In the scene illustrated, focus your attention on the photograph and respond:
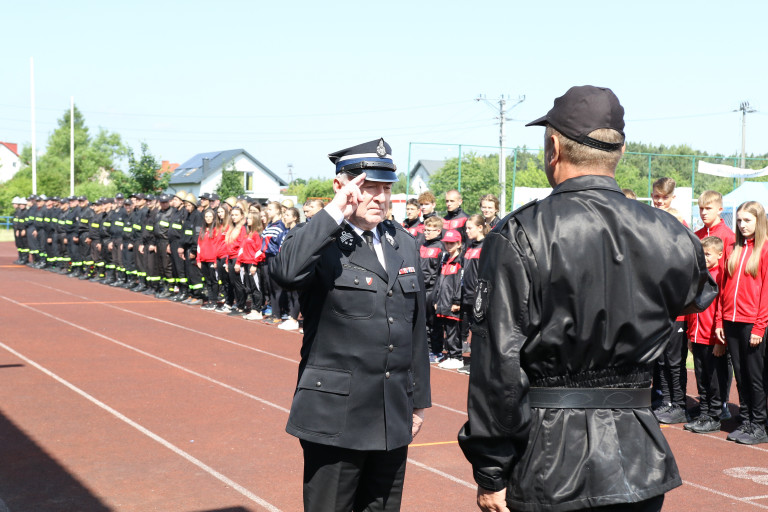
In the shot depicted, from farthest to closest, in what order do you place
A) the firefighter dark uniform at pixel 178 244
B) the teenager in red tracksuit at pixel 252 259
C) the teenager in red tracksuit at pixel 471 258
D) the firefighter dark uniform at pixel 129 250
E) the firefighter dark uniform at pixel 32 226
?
the firefighter dark uniform at pixel 32 226 → the firefighter dark uniform at pixel 129 250 → the firefighter dark uniform at pixel 178 244 → the teenager in red tracksuit at pixel 252 259 → the teenager in red tracksuit at pixel 471 258

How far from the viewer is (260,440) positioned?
712cm

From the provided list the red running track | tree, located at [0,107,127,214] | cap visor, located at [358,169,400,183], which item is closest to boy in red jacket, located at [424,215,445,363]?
the red running track

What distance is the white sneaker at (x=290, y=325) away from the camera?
14.3 metres

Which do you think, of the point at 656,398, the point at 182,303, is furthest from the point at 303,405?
the point at 182,303

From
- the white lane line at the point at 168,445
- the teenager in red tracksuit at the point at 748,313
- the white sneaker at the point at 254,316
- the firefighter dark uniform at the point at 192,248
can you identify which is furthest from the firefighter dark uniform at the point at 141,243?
the teenager in red tracksuit at the point at 748,313

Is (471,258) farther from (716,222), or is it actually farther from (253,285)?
(253,285)

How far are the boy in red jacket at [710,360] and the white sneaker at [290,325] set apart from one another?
299 inches

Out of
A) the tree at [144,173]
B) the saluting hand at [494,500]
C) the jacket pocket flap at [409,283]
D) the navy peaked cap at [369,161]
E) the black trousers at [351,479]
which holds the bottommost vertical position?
the black trousers at [351,479]

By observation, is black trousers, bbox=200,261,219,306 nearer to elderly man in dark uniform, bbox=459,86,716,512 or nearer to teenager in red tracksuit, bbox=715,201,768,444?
teenager in red tracksuit, bbox=715,201,768,444

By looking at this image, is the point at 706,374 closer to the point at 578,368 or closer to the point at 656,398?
the point at 656,398

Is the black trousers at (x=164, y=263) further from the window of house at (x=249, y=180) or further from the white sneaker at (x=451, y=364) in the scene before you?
the window of house at (x=249, y=180)

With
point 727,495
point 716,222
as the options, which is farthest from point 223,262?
point 727,495

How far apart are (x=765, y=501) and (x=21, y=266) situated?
28.4 meters

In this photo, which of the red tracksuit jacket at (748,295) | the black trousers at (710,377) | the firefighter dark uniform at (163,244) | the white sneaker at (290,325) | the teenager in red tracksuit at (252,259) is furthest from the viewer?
the firefighter dark uniform at (163,244)
